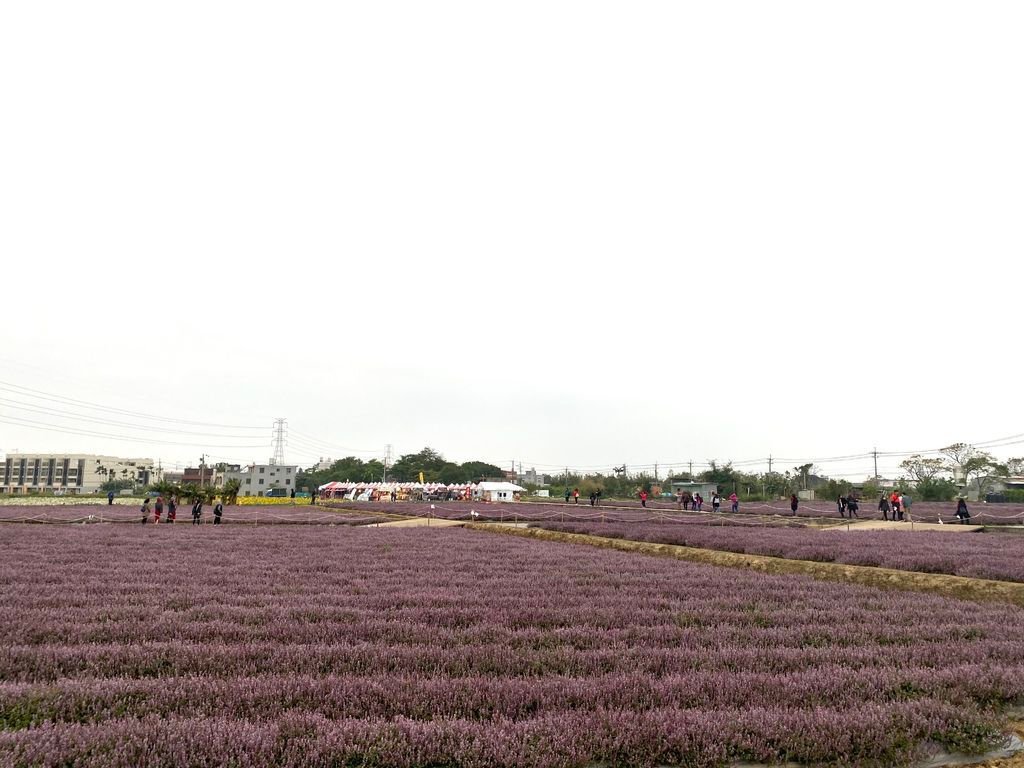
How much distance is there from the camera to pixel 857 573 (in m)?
15.7

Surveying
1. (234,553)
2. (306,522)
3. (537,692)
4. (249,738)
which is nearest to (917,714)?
(537,692)

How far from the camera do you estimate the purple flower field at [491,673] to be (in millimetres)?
4578

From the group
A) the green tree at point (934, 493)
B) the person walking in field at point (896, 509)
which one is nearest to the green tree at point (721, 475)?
the green tree at point (934, 493)

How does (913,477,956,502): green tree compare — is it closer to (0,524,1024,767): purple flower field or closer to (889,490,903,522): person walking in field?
(889,490,903,522): person walking in field

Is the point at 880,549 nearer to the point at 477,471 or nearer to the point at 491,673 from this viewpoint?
the point at 491,673

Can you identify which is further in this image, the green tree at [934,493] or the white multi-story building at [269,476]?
the white multi-story building at [269,476]

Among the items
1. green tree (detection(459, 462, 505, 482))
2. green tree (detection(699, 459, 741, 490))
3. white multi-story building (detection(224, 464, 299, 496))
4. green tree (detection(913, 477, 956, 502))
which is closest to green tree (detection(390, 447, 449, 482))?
green tree (detection(459, 462, 505, 482))

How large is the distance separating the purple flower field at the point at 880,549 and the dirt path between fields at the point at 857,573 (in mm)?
432

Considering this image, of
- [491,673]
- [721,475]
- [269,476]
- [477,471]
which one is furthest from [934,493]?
[269,476]

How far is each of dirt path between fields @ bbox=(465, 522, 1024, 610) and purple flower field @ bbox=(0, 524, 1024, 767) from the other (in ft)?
9.14

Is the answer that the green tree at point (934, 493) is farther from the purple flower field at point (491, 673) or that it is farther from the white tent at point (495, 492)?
the purple flower field at point (491, 673)

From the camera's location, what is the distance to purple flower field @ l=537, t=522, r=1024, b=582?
15531 millimetres

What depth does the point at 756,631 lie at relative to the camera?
8.26 metres

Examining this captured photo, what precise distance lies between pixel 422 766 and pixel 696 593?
801 centimetres
